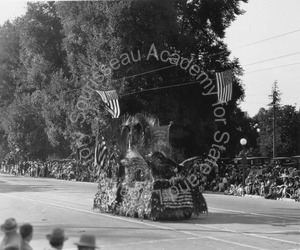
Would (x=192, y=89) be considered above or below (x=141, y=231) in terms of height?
above

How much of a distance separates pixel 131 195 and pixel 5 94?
49325 millimetres

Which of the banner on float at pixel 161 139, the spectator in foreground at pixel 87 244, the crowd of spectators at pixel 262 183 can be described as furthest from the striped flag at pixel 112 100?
the spectator in foreground at pixel 87 244

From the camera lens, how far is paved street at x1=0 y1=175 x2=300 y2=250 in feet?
37.1

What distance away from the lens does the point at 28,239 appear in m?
5.39

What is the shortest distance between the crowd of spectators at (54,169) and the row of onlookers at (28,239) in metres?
33.5

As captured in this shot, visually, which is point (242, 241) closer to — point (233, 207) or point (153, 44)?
point (233, 207)

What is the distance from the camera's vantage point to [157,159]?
16.0 meters

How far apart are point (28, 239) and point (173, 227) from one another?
8.87 m

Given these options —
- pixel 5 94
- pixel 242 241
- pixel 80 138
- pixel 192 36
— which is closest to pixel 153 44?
pixel 192 36

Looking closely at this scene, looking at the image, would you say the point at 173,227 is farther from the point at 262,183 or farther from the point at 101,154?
the point at 262,183

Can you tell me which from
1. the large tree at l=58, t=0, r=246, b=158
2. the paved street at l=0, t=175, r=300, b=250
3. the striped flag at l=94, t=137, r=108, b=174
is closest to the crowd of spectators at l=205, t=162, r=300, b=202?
the large tree at l=58, t=0, r=246, b=158

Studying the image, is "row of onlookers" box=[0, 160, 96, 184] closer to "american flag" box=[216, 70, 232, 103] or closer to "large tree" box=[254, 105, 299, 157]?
"american flag" box=[216, 70, 232, 103]

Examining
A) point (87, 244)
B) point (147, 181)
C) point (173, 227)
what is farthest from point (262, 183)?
point (87, 244)

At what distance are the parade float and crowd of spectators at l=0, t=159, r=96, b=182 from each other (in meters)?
22.1
